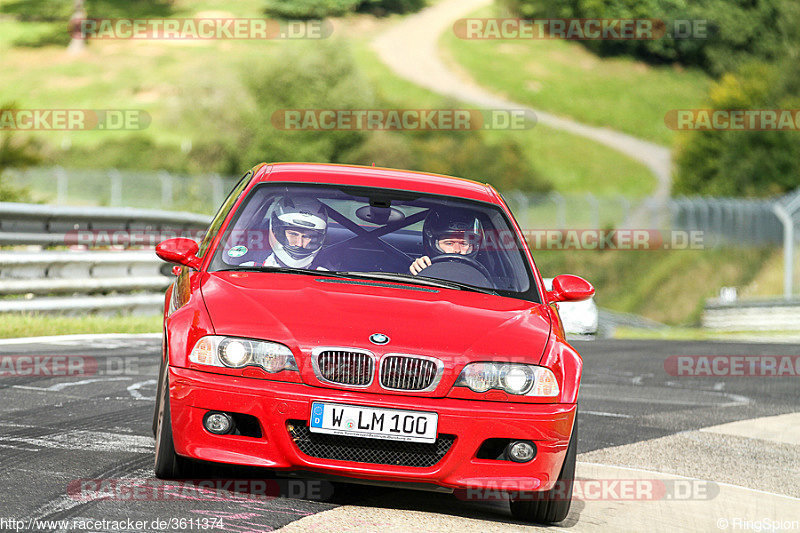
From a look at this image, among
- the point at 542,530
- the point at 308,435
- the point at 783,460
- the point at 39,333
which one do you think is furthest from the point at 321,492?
the point at 39,333

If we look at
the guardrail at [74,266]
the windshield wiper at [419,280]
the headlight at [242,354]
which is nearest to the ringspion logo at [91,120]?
the guardrail at [74,266]

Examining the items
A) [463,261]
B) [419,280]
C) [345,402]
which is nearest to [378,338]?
[345,402]

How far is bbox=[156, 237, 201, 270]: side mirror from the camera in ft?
22.0

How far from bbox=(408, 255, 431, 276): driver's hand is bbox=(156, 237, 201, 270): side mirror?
1.11 metres

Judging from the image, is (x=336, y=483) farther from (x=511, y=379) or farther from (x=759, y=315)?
(x=759, y=315)

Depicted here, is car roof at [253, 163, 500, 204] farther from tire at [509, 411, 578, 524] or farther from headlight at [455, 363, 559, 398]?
tire at [509, 411, 578, 524]

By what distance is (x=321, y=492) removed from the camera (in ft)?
19.9

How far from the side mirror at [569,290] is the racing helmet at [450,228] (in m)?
0.47

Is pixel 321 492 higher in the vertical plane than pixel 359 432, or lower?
lower

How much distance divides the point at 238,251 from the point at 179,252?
41 cm

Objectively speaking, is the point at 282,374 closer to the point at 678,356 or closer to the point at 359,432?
the point at 359,432

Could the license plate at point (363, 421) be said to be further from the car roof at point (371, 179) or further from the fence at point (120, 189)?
the fence at point (120, 189)

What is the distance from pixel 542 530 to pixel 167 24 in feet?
331

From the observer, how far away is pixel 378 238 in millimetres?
6836
